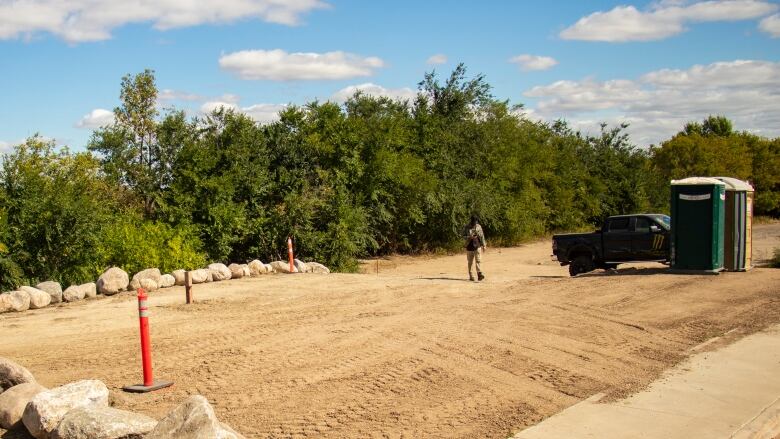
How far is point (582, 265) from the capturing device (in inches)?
880

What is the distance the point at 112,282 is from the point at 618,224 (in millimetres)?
14088

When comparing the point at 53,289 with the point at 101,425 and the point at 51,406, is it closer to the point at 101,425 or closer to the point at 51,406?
the point at 51,406

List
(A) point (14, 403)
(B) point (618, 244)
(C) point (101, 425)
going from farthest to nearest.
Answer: (B) point (618, 244) → (A) point (14, 403) → (C) point (101, 425)

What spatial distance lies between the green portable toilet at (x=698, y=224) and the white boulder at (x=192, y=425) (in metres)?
15.9

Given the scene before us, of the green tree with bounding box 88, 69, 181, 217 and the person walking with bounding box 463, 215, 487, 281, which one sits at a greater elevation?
the green tree with bounding box 88, 69, 181, 217

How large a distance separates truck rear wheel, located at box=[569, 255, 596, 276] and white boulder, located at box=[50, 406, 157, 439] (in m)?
17.5

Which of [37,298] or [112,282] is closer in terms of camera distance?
[37,298]

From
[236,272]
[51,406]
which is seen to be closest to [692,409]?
[51,406]

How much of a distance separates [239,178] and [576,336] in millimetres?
14245

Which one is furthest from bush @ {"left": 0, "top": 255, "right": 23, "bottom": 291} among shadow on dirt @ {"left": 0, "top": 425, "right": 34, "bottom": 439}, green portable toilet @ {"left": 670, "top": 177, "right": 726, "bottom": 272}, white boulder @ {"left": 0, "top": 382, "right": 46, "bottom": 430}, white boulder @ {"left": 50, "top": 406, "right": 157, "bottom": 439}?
green portable toilet @ {"left": 670, "top": 177, "right": 726, "bottom": 272}

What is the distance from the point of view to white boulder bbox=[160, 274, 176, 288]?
17969 mm

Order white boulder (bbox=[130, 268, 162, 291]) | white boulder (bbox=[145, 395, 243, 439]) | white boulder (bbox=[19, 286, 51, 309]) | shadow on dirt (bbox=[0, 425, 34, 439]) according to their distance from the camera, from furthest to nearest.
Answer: white boulder (bbox=[130, 268, 162, 291]) < white boulder (bbox=[19, 286, 51, 309]) < shadow on dirt (bbox=[0, 425, 34, 439]) < white boulder (bbox=[145, 395, 243, 439])

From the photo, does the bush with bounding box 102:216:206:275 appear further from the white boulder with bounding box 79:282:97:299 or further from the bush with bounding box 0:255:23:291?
the bush with bounding box 0:255:23:291

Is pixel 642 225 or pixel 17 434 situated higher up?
pixel 642 225
